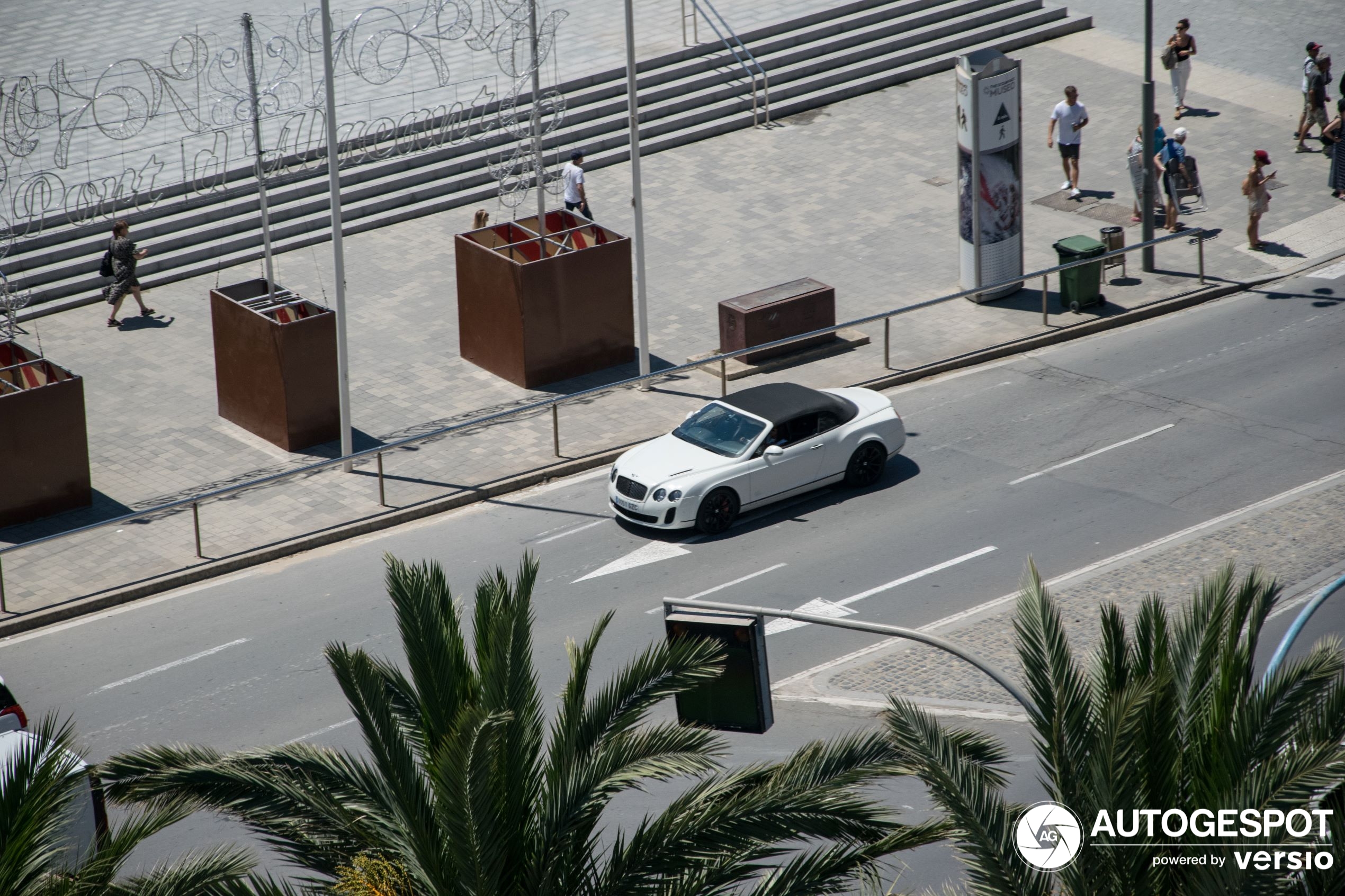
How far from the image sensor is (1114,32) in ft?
121

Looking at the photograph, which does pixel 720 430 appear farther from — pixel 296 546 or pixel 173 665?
pixel 173 665

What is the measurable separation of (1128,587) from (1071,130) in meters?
13.4

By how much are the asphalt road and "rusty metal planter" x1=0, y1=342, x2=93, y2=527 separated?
2.42 metres

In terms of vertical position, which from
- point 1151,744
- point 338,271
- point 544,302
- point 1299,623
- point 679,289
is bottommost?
point 679,289

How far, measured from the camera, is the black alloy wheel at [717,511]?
20266 mm

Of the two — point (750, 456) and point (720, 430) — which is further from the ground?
point (720, 430)

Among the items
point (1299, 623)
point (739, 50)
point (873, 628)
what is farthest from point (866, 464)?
point (739, 50)

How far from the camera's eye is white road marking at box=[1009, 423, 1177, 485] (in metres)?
21.5

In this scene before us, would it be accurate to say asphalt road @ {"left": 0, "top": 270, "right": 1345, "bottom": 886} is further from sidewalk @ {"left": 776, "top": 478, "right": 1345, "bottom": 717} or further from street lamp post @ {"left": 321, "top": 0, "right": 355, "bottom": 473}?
street lamp post @ {"left": 321, "top": 0, "right": 355, "bottom": 473}

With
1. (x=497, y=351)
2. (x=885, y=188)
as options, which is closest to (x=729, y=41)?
(x=885, y=188)

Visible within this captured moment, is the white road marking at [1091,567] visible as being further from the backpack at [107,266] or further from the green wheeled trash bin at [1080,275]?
the backpack at [107,266]

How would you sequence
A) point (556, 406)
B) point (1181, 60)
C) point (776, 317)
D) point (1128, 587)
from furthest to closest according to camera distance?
point (1181, 60) → point (776, 317) → point (556, 406) → point (1128, 587)

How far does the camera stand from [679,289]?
2739 centimetres

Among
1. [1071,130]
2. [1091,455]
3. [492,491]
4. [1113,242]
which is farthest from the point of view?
[1071,130]
